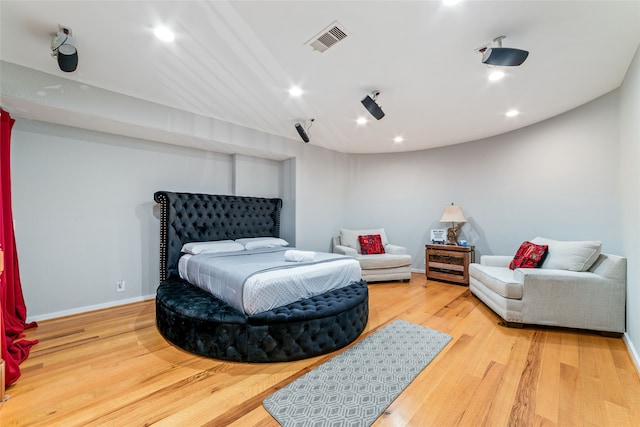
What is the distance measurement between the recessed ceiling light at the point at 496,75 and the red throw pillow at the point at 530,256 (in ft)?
6.79

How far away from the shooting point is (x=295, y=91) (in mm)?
2895

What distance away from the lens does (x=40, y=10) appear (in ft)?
5.83

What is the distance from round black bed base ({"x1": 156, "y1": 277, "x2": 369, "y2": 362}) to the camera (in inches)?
83.3

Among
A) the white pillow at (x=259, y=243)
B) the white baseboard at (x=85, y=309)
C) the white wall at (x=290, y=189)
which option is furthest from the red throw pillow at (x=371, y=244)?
the white baseboard at (x=85, y=309)

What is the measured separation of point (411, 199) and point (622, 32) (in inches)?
146

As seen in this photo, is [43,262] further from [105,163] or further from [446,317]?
[446,317]

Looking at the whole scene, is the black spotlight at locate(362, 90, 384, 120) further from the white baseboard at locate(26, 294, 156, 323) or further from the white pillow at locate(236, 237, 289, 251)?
the white baseboard at locate(26, 294, 156, 323)

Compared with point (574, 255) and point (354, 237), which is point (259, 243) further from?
point (574, 255)

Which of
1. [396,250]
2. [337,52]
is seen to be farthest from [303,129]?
[396,250]

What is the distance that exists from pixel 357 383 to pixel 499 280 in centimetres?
211

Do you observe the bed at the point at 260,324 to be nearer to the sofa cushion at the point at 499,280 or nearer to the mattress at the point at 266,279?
the mattress at the point at 266,279

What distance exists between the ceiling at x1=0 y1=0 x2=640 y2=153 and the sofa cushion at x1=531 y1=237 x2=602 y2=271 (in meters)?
1.68

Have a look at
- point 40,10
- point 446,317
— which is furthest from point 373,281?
point 40,10

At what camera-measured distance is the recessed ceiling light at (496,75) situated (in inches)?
97.6
